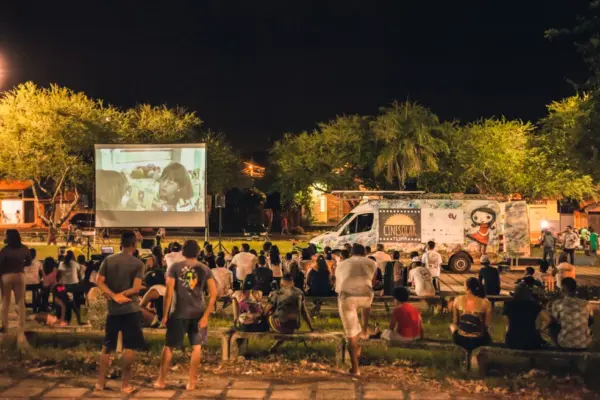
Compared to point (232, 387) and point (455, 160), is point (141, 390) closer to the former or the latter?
point (232, 387)

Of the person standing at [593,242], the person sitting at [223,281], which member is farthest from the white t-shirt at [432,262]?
the person standing at [593,242]

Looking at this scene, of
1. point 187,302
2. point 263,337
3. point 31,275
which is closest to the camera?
point 187,302

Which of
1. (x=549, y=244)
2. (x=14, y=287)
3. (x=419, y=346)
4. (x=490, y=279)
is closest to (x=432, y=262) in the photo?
(x=490, y=279)

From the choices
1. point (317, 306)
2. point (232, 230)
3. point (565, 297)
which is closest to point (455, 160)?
point (232, 230)

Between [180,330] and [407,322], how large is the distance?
2.82 metres

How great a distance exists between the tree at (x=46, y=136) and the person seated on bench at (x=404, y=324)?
2883 centimetres

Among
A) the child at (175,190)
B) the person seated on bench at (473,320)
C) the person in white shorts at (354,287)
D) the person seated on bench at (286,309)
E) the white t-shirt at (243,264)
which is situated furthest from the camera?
the child at (175,190)

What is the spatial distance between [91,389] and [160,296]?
2.36 metres

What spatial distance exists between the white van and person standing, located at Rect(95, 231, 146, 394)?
1482 centimetres

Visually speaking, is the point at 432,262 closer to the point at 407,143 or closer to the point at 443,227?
the point at 443,227

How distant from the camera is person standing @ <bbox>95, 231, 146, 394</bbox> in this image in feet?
22.2

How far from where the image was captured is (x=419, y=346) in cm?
781

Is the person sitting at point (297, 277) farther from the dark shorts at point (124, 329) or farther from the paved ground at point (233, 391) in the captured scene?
the dark shorts at point (124, 329)

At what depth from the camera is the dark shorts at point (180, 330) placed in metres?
6.80
